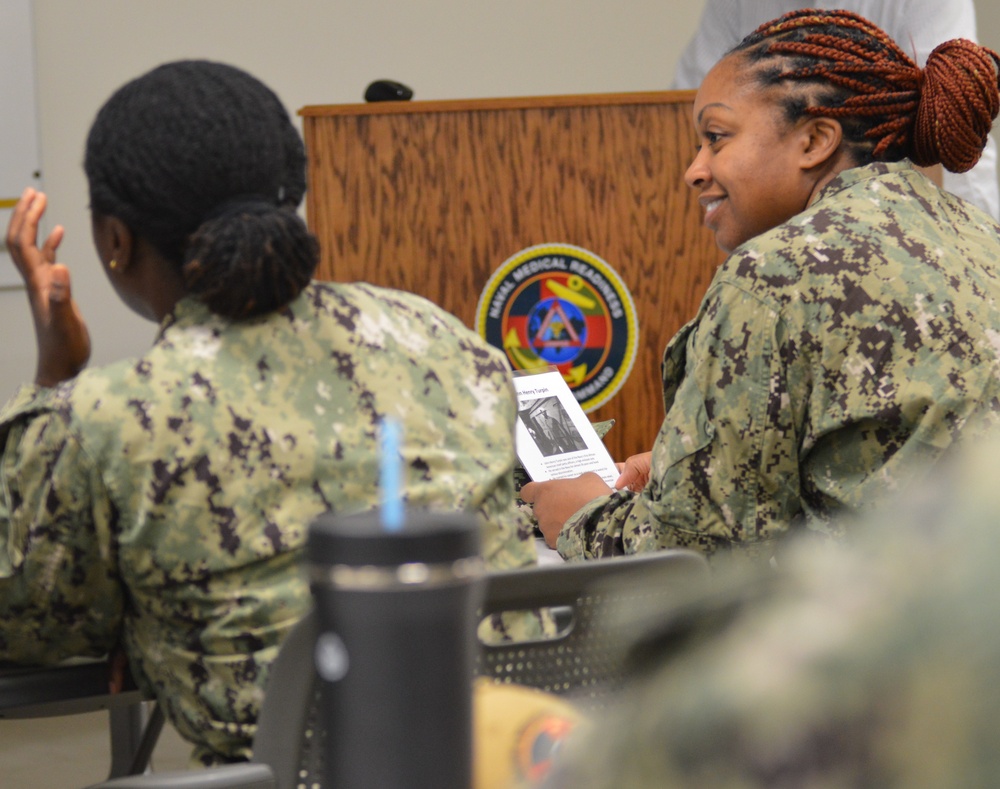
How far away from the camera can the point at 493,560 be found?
3.31 ft

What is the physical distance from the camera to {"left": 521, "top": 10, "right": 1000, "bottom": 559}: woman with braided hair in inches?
49.4

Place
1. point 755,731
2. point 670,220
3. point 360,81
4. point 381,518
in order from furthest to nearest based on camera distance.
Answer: point 360,81, point 670,220, point 381,518, point 755,731

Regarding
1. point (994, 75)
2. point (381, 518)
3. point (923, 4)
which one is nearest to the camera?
point (381, 518)

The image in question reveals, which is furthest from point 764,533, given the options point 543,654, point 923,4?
point 923,4

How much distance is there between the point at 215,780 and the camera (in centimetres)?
75

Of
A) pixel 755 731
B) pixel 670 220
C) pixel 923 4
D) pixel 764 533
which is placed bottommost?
pixel 764 533

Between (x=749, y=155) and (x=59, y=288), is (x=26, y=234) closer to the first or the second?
(x=59, y=288)

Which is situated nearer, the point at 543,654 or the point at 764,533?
the point at 543,654

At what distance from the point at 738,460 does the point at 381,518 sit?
0.90m

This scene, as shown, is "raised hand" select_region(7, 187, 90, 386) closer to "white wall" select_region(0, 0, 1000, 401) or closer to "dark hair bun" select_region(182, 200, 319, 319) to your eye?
"dark hair bun" select_region(182, 200, 319, 319)

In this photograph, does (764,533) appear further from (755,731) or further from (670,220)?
(755,731)

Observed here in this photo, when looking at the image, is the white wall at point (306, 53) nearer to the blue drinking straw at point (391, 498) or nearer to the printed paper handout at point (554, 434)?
the printed paper handout at point (554, 434)

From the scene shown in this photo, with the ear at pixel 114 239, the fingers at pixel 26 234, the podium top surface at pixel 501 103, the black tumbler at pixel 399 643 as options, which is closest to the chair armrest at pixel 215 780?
the black tumbler at pixel 399 643

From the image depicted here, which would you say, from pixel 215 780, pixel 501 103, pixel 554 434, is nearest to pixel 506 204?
pixel 501 103
